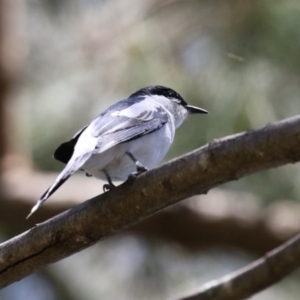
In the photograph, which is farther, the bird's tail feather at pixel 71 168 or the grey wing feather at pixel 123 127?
the grey wing feather at pixel 123 127

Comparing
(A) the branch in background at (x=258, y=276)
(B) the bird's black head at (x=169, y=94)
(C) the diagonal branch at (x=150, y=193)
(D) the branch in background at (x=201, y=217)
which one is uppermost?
(C) the diagonal branch at (x=150, y=193)

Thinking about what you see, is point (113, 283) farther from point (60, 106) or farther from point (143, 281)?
point (60, 106)

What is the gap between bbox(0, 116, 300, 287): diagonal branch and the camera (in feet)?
4.32

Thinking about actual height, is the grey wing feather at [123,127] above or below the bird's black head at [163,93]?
above

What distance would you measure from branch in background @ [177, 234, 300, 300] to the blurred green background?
106 centimetres

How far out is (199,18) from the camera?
11.0 ft

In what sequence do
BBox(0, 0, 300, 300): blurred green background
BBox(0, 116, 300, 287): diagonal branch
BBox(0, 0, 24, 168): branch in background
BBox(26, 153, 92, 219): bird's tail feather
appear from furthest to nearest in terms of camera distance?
BBox(0, 0, 24, 168): branch in background
BBox(0, 0, 300, 300): blurred green background
BBox(26, 153, 92, 219): bird's tail feather
BBox(0, 116, 300, 287): diagonal branch

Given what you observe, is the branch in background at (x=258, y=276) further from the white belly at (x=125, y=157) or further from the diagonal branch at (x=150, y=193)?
the diagonal branch at (x=150, y=193)

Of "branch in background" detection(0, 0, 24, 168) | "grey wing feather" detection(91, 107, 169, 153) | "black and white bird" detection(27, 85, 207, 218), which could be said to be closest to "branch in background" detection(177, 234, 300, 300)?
"black and white bird" detection(27, 85, 207, 218)

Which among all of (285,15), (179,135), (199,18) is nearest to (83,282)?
(179,135)

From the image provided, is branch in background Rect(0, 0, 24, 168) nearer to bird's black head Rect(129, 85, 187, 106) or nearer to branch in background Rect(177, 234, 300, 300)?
bird's black head Rect(129, 85, 187, 106)

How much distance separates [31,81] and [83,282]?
1.34m

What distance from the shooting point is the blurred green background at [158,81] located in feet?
10.3

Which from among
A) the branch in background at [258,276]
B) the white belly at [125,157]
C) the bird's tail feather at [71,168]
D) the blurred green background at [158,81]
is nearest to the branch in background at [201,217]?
the blurred green background at [158,81]
